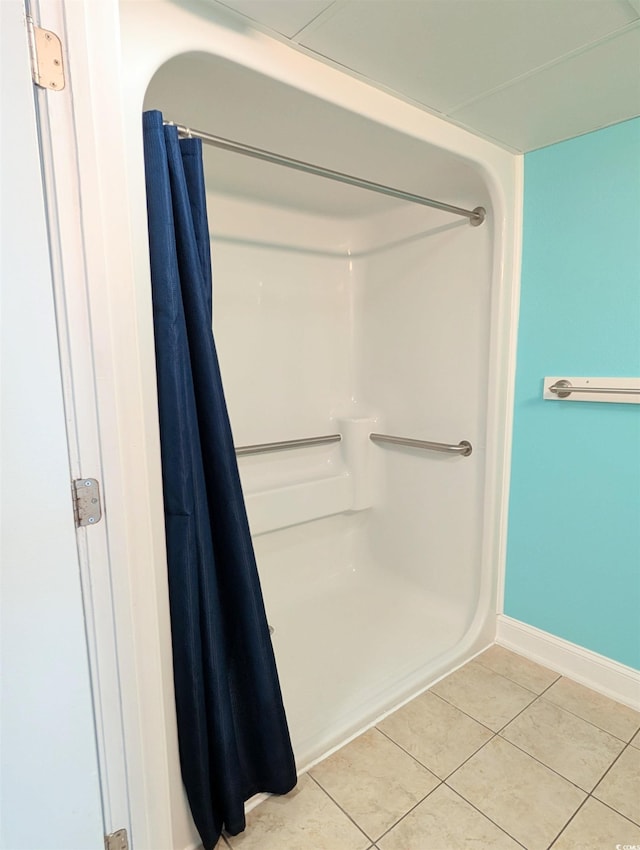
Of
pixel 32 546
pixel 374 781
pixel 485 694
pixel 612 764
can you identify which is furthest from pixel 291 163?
pixel 612 764

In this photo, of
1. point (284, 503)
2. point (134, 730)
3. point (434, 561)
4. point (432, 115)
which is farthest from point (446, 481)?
point (134, 730)

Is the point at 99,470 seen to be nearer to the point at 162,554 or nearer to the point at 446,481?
the point at 162,554

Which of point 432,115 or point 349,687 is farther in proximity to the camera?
point 349,687

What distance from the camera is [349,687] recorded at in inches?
66.7

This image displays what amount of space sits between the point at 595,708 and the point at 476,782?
581mm

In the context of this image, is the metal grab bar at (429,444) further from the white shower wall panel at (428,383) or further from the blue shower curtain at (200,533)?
the blue shower curtain at (200,533)

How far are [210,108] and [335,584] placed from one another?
207cm

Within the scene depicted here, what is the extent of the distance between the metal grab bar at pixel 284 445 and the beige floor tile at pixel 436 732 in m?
1.13

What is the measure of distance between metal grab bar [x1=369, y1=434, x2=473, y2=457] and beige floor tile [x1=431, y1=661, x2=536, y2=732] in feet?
2.81

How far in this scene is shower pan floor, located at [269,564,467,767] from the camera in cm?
154

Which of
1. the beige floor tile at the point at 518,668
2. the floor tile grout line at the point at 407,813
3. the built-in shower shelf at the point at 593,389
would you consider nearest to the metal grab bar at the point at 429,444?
the built-in shower shelf at the point at 593,389

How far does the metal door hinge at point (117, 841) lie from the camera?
921mm

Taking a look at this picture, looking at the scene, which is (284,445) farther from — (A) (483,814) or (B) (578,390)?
(A) (483,814)

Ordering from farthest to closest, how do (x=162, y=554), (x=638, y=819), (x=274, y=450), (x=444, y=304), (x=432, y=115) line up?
(x=274, y=450) → (x=444, y=304) → (x=432, y=115) → (x=638, y=819) → (x=162, y=554)
